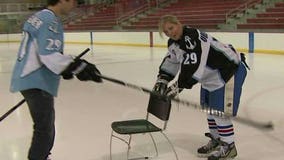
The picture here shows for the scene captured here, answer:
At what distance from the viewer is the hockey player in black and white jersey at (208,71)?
2.66m

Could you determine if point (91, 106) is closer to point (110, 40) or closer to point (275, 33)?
point (275, 33)

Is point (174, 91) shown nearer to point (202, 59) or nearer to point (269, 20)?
point (202, 59)

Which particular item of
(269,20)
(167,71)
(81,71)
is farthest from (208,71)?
(269,20)

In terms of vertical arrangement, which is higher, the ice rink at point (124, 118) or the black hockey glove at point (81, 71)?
the black hockey glove at point (81, 71)

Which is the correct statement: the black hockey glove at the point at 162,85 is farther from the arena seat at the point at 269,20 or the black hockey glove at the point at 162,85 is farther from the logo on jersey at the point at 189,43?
the arena seat at the point at 269,20

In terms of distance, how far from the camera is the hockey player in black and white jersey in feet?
8.74

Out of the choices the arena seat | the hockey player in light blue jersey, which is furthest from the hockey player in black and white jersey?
the arena seat

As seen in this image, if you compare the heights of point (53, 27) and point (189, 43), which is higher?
point (53, 27)

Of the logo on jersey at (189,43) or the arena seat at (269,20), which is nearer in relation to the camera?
the logo on jersey at (189,43)

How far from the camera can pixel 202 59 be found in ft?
8.78

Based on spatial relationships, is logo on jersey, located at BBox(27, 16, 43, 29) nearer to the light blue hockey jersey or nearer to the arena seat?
the light blue hockey jersey

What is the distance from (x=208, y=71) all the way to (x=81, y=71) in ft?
2.84

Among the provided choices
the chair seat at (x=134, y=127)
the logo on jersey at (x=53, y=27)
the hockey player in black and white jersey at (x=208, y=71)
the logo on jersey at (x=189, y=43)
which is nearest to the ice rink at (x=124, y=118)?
the hockey player in black and white jersey at (x=208, y=71)

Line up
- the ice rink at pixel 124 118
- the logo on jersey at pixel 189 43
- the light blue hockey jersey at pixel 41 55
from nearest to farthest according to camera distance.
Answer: the light blue hockey jersey at pixel 41 55 < the logo on jersey at pixel 189 43 < the ice rink at pixel 124 118
